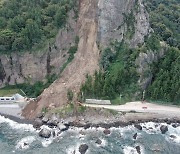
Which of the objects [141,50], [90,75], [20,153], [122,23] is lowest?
[20,153]

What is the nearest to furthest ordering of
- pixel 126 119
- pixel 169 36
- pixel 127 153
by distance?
pixel 127 153 < pixel 126 119 < pixel 169 36

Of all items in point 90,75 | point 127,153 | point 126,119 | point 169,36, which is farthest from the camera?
point 169,36

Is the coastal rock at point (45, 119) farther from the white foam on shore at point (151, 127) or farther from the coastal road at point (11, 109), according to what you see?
the white foam on shore at point (151, 127)

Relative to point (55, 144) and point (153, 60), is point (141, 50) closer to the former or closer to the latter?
point (153, 60)

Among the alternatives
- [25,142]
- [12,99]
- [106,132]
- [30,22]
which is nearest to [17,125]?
[25,142]

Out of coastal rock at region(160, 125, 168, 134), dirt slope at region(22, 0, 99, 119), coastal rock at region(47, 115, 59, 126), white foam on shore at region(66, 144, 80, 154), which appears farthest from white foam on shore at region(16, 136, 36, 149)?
coastal rock at region(160, 125, 168, 134)

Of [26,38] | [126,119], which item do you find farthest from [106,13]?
[126,119]

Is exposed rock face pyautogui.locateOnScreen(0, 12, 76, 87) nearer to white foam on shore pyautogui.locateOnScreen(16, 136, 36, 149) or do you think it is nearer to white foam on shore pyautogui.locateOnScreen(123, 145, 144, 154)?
white foam on shore pyautogui.locateOnScreen(16, 136, 36, 149)
